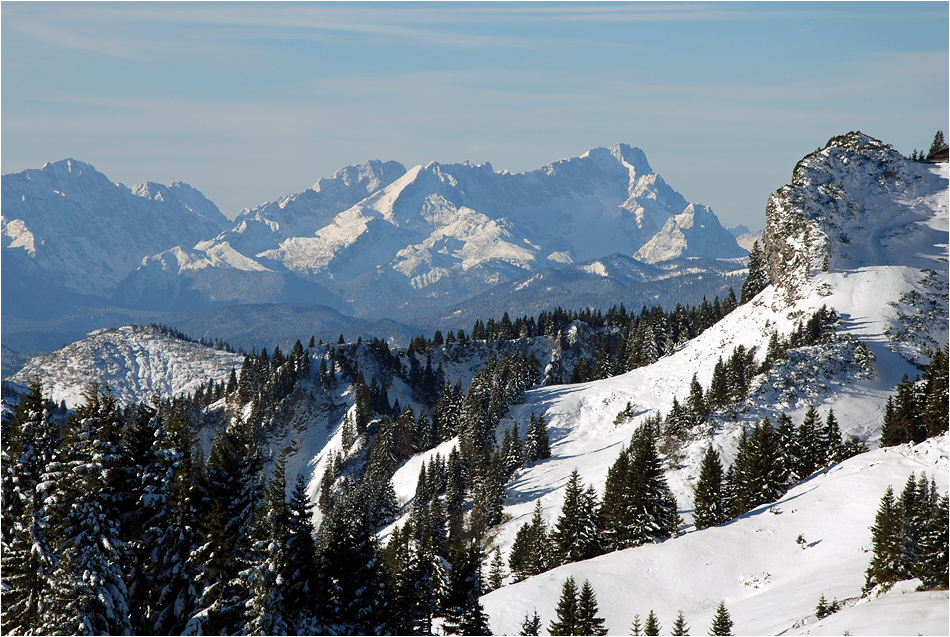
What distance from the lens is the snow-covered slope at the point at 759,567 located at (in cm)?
5641

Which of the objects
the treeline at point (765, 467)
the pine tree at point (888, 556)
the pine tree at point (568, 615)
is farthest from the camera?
the treeline at point (765, 467)

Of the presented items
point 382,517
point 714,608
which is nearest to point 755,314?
point 382,517

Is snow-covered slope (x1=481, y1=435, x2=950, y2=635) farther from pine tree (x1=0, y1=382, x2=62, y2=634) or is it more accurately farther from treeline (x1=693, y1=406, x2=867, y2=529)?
pine tree (x1=0, y1=382, x2=62, y2=634)

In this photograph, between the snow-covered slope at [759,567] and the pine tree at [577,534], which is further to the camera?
the pine tree at [577,534]

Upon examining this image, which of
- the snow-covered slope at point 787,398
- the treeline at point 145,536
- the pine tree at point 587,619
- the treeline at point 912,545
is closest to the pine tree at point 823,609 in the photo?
the snow-covered slope at point 787,398

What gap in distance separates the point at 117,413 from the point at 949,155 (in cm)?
19177

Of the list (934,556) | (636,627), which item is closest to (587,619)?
(636,627)

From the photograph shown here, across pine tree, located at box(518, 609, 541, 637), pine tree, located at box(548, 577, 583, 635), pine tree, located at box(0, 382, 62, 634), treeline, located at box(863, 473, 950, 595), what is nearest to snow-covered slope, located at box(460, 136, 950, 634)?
treeline, located at box(863, 473, 950, 595)

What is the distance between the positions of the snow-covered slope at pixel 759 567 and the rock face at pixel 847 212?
236 ft

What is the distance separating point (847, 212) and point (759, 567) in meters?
108

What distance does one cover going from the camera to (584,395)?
469ft

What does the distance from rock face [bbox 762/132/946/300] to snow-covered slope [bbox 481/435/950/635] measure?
71866 mm

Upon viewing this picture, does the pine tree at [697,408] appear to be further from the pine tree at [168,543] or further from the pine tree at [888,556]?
the pine tree at [168,543]

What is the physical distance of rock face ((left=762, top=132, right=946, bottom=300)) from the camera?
14600 centimetres
